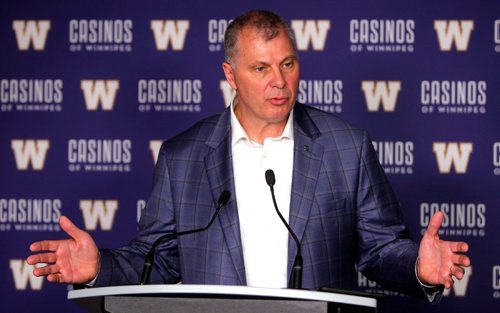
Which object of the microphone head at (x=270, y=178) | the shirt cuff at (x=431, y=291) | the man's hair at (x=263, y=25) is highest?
the man's hair at (x=263, y=25)

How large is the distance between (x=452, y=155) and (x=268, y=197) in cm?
167

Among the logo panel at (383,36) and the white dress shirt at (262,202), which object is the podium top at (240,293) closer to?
the white dress shirt at (262,202)

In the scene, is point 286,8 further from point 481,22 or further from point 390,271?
point 390,271

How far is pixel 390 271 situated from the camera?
2854mm

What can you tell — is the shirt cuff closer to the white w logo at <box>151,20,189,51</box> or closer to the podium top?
the podium top

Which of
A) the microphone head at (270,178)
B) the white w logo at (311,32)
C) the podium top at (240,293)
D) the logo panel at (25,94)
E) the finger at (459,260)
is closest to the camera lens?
the podium top at (240,293)

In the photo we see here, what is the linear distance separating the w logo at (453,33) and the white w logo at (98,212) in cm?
184

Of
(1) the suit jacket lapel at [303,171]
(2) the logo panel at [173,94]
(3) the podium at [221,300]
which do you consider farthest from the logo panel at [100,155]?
(3) the podium at [221,300]

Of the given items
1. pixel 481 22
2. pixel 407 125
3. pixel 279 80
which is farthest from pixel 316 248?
pixel 481 22

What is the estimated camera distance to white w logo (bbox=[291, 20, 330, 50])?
4484 millimetres

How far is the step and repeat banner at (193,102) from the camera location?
4395 mm

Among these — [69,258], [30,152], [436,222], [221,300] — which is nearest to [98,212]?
[30,152]

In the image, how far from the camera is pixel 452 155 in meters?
4.39

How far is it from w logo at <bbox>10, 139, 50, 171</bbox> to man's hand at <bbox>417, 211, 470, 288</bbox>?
A: 2524 mm
